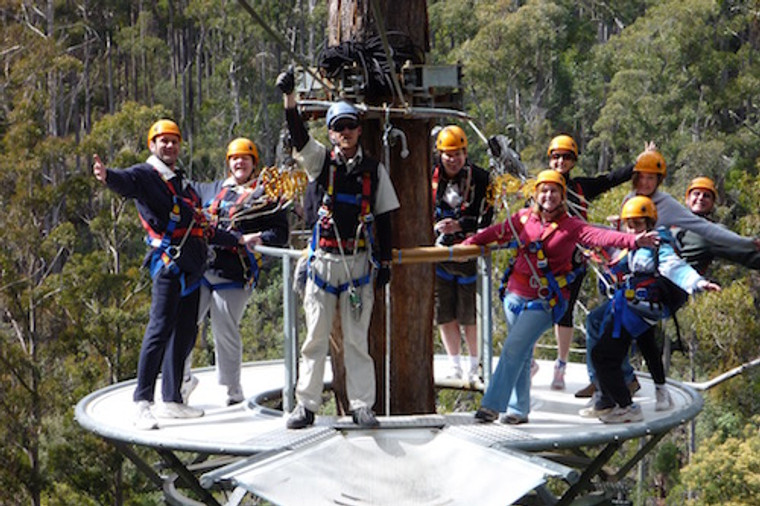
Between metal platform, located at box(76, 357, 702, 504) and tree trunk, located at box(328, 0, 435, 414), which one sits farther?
tree trunk, located at box(328, 0, 435, 414)

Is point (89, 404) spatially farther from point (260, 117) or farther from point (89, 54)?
point (89, 54)

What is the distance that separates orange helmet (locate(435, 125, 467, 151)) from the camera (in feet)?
27.5

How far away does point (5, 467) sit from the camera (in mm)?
27281

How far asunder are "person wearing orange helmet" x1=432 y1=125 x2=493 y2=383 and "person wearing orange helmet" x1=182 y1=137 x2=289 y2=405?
3.84 feet

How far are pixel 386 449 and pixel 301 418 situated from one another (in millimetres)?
593

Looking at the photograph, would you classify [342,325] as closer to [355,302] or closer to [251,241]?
[355,302]

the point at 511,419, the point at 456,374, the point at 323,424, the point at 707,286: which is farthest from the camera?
the point at 456,374

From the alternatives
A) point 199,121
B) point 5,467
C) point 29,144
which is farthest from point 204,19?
point 5,467

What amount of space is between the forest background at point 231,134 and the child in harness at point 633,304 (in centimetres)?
1119

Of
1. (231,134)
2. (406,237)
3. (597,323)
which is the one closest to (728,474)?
(597,323)

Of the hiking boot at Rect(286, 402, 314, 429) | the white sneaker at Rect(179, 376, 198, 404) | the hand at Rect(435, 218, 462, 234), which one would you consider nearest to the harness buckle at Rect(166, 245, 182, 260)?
the white sneaker at Rect(179, 376, 198, 404)

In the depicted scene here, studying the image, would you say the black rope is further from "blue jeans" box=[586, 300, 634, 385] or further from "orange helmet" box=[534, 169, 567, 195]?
"blue jeans" box=[586, 300, 634, 385]

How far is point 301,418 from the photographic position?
24.1 feet

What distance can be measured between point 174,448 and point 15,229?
75.0ft
